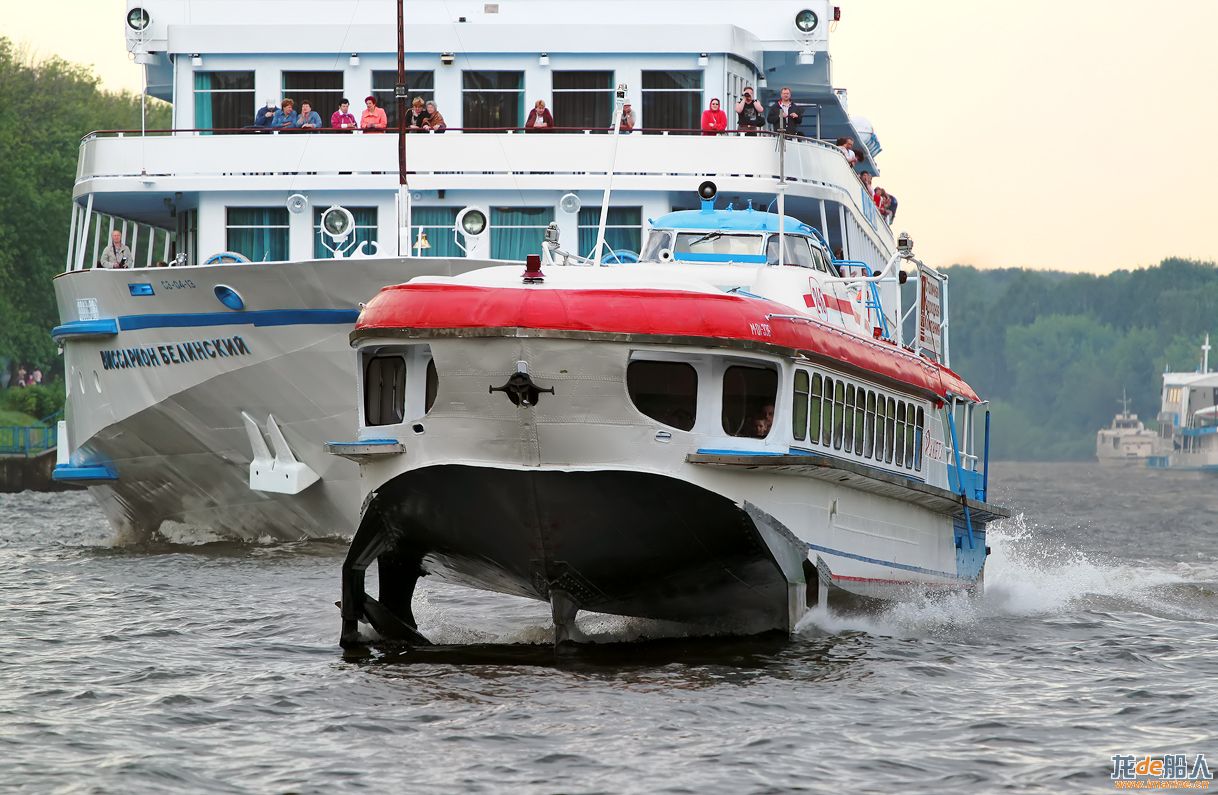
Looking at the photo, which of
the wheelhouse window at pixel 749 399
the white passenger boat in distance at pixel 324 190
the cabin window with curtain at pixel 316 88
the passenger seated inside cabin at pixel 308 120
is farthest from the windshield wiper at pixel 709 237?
the cabin window with curtain at pixel 316 88

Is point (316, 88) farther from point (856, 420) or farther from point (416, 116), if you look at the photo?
point (856, 420)

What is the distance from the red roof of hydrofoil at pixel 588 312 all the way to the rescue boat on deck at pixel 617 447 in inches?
0.7

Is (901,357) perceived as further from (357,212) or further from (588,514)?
(357,212)

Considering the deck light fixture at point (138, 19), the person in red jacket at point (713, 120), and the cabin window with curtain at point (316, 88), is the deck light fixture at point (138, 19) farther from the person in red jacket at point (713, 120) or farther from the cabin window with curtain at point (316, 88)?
the person in red jacket at point (713, 120)

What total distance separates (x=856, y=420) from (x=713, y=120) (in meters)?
11.5

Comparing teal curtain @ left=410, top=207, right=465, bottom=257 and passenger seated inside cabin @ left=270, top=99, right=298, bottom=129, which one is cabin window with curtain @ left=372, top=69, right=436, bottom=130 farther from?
teal curtain @ left=410, top=207, right=465, bottom=257

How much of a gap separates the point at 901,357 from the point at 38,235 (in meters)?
48.8

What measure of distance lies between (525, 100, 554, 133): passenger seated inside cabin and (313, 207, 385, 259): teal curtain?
102 inches

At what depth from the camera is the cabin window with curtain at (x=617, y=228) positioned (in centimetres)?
2692

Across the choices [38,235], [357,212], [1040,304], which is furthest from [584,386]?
[1040,304]

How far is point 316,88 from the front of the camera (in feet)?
95.7

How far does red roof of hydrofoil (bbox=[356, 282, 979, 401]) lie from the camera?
13914 mm

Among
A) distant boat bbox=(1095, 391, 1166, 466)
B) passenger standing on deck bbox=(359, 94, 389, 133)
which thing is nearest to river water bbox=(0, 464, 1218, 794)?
passenger standing on deck bbox=(359, 94, 389, 133)

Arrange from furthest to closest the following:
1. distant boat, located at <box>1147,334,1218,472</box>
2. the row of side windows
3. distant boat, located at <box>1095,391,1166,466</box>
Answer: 1. distant boat, located at <box>1095,391,1166,466</box>
2. distant boat, located at <box>1147,334,1218,472</box>
3. the row of side windows
